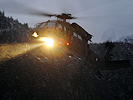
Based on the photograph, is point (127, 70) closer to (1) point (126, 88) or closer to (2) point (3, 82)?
(1) point (126, 88)

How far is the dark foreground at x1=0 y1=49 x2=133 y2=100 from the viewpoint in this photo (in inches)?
246

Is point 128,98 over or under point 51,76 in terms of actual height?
under

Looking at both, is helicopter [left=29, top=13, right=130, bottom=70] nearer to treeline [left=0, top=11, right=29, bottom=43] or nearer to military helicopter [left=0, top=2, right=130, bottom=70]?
military helicopter [left=0, top=2, right=130, bottom=70]

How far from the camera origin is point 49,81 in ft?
26.0

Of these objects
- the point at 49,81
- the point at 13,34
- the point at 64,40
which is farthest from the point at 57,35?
the point at 13,34

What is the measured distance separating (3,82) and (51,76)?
3.42 m

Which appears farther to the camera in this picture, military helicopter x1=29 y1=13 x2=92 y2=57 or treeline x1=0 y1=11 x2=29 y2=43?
treeline x1=0 y1=11 x2=29 y2=43

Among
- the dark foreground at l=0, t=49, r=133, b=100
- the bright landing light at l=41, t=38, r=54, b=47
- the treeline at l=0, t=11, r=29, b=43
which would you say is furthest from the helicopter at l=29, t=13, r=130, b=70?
the treeline at l=0, t=11, r=29, b=43

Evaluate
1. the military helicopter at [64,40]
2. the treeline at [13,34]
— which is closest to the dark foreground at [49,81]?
the military helicopter at [64,40]

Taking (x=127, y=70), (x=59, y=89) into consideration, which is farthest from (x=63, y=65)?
(x=127, y=70)

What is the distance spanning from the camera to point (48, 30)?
984 cm

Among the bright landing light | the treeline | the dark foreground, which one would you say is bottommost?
the dark foreground

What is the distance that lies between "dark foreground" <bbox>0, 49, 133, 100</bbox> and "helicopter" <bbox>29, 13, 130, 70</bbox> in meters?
1.07

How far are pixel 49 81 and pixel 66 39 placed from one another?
14.2 ft
